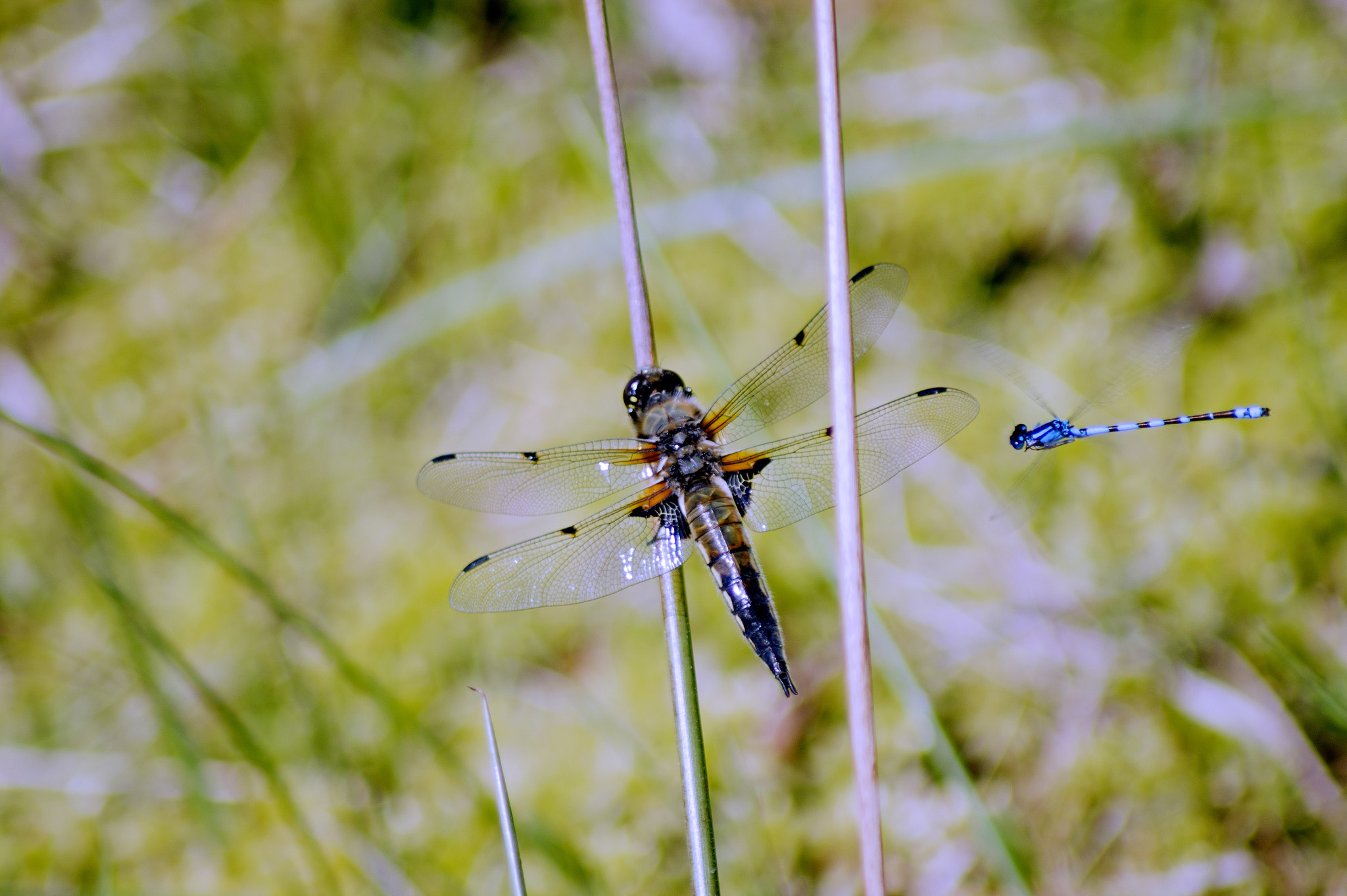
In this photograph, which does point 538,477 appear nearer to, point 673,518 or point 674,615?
point 673,518

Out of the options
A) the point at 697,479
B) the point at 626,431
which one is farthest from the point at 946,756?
the point at 626,431

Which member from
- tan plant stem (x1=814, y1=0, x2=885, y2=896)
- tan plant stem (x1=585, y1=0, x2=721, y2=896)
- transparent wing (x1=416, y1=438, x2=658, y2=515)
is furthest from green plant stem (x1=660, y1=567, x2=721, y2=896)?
transparent wing (x1=416, y1=438, x2=658, y2=515)

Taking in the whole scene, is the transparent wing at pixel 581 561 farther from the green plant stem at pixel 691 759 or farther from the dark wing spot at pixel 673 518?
the green plant stem at pixel 691 759

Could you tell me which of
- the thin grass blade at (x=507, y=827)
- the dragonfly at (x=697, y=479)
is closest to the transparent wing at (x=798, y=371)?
the dragonfly at (x=697, y=479)

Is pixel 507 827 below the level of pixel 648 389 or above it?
below

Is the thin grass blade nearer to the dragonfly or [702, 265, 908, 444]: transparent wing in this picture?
the dragonfly
